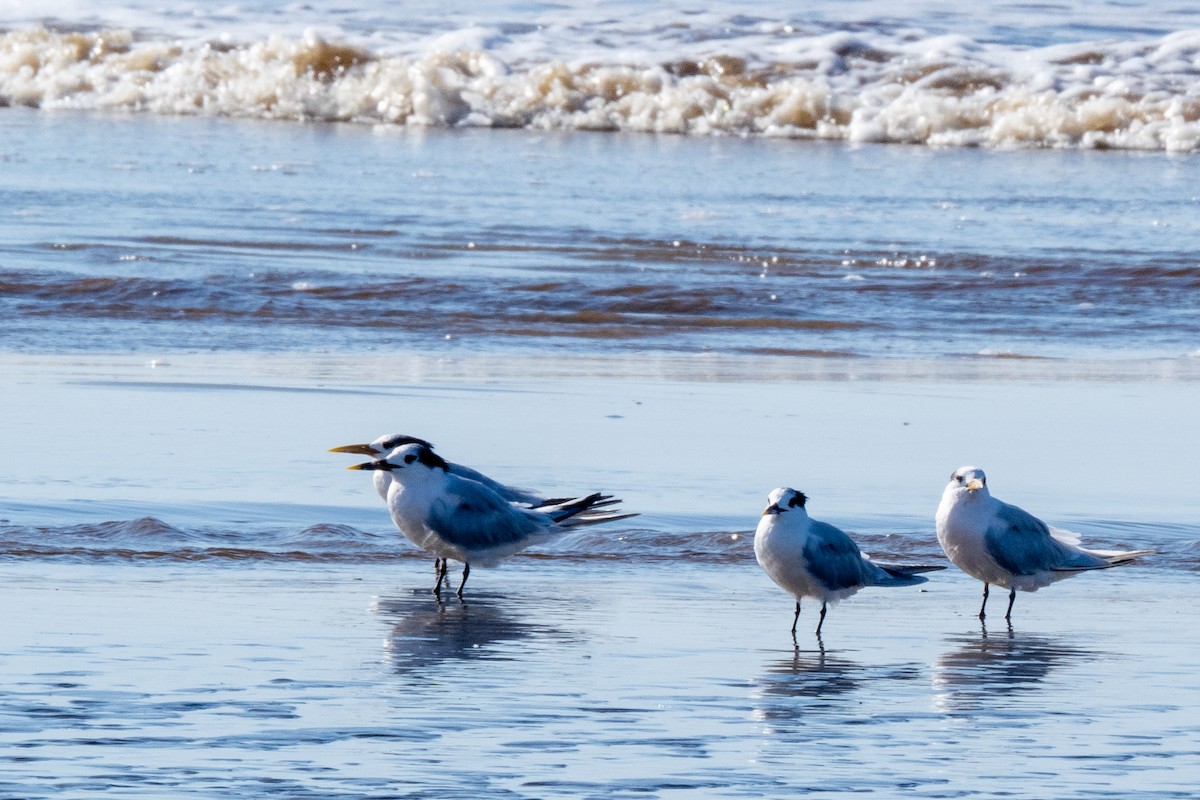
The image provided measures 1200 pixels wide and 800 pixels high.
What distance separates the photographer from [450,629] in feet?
18.6

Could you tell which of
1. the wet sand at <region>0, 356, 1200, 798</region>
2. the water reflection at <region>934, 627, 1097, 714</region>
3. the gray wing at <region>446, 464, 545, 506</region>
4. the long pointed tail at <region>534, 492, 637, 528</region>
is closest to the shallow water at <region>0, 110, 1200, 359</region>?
the wet sand at <region>0, 356, 1200, 798</region>

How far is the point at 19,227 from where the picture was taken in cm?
1547

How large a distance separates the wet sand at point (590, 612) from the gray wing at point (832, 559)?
0.51 ft

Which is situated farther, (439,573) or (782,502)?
(439,573)

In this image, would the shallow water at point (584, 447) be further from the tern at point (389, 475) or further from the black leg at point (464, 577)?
the tern at point (389, 475)

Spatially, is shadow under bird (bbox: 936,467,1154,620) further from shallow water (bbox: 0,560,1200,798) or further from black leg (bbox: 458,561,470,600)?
black leg (bbox: 458,561,470,600)

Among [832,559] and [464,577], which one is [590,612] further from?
[832,559]

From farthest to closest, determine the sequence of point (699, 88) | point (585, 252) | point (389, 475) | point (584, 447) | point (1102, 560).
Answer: point (699, 88) < point (585, 252) < point (584, 447) < point (389, 475) < point (1102, 560)

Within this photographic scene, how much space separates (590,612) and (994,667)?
3.95 feet

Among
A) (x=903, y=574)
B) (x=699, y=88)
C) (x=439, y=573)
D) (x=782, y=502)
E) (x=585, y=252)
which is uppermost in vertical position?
(x=699, y=88)

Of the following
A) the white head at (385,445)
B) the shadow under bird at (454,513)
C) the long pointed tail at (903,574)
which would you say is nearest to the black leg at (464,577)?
the shadow under bird at (454,513)

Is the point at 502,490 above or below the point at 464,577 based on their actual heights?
above

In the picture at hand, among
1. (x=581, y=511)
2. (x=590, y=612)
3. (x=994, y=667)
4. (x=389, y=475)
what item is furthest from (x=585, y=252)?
(x=994, y=667)

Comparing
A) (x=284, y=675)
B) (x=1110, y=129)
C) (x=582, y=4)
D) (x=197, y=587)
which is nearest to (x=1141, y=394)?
(x=197, y=587)
